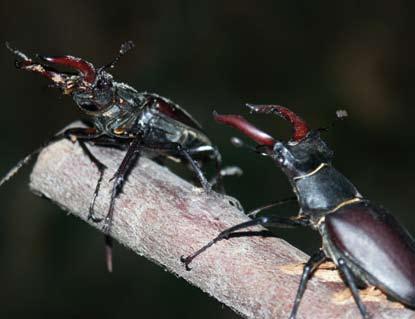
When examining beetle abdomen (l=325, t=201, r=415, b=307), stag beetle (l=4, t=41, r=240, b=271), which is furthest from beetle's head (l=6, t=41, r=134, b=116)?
beetle abdomen (l=325, t=201, r=415, b=307)

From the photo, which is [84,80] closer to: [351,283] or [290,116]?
[290,116]

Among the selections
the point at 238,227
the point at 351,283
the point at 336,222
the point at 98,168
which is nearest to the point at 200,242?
the point at 238,227

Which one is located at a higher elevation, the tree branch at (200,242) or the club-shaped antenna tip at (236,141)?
the club-shaped antenna tip at (236,141)

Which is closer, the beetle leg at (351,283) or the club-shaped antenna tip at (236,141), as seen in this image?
the beetle leg at (351,283)

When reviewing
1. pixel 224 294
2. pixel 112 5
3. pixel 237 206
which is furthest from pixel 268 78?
pixel 224 294

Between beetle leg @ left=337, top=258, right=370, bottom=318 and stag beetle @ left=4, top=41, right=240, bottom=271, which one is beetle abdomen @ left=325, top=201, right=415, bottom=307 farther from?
stag beetle @ left=4, top=41, right=240, bottom=271

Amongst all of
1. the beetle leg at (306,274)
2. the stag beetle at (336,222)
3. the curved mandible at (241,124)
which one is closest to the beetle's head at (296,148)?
the stag beetle at (336,222)

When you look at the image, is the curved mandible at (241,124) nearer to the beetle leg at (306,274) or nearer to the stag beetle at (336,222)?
the stag beetle at (336,222)

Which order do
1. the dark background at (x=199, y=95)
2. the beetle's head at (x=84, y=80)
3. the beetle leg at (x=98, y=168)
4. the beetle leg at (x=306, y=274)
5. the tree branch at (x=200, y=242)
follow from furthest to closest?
the dark background at (x=199, y=95) → the beetle's head at (x=84, y=80) → the beetle leg at (x=98, y=168) → the tree branch at (x=200, y=242) → the beetle leg at (x=306, y=274)
